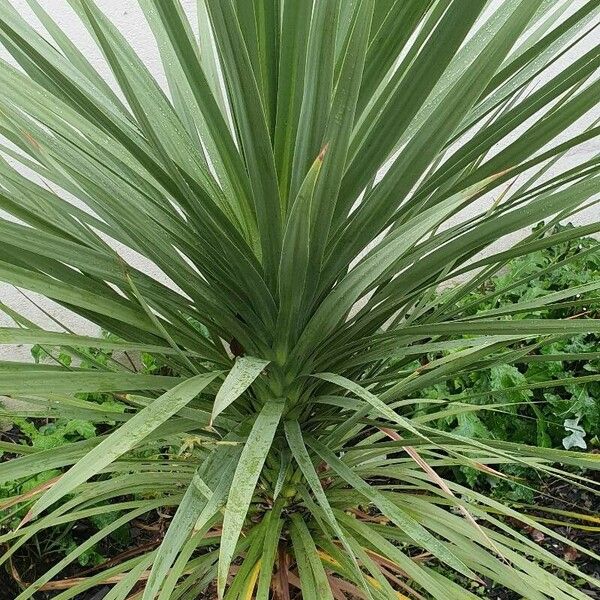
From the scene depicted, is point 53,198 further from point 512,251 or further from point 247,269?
point 512,251

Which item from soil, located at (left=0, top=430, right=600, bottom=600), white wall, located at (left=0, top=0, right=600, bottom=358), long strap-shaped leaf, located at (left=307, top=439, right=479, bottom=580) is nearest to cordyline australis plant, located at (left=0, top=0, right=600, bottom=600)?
long strap-shaped leaf, located at (left=307, top=439, right=479, bottom=580)

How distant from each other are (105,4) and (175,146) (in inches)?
45.2

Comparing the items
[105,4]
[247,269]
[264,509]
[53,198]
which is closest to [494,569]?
[264,509]

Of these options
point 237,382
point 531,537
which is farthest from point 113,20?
point 531,537

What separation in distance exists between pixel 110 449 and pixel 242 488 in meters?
0.13

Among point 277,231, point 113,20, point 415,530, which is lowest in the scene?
point 415,530

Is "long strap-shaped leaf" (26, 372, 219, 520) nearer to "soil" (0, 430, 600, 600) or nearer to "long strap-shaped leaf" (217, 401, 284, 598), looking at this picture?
"long strap-shaped leaf" (217, 401, 284, 598)

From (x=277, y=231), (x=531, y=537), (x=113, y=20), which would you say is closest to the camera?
(x=277, y=231)

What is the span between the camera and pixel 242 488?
633 mm

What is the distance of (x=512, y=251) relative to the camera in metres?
0.79

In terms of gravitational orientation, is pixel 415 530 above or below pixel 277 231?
below

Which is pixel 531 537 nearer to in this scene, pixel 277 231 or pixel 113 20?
pixel 277 231

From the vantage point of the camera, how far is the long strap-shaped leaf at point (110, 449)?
1.91 feet

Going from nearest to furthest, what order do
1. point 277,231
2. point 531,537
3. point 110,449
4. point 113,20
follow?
point 110,449 < point 277,231 < point 531,537 < point 113,20
